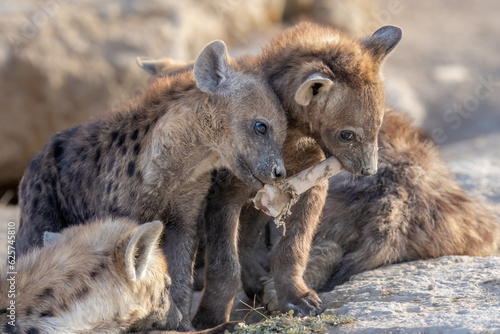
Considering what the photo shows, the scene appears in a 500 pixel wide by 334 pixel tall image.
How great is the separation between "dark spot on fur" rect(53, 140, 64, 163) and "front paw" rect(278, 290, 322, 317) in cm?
154

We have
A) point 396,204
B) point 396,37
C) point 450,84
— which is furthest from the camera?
point 450,84

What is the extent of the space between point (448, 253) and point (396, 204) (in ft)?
1.55

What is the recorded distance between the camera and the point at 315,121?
3.78m

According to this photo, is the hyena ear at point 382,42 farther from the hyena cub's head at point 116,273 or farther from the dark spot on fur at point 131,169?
the hyena cub's head at point 116,273

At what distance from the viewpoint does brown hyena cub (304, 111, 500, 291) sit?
4.55 meters

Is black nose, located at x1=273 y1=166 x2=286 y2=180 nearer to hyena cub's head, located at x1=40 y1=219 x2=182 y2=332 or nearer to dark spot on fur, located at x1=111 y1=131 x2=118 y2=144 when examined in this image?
hyena cub's head, located at x1=40 y1=219 x2=182 y2=332

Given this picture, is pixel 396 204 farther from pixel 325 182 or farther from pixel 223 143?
pixel 223 143

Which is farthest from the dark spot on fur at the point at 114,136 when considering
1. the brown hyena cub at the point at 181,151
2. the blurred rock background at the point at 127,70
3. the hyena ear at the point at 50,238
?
the blurred rock background at the point at 127,70

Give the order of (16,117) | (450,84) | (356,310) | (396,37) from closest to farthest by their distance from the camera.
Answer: (356,310) < (396,37) < (16,117) < (450,84)

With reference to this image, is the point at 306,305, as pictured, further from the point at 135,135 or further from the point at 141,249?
the point at 135,135

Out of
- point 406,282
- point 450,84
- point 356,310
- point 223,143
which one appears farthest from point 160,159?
point 450,84

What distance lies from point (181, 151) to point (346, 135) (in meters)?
0.85

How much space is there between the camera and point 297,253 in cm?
406

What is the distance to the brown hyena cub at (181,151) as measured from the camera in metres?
3.74
